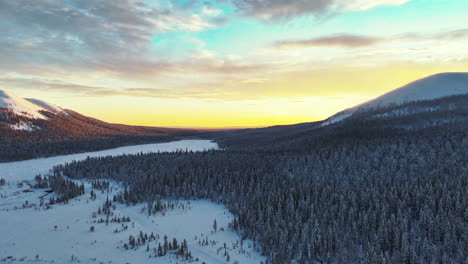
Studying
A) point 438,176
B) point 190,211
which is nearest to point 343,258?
point 190,211

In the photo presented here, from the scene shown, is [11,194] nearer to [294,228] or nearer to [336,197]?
[294,228]

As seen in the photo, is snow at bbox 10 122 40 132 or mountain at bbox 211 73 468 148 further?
snow at bbox 10 122 40 132

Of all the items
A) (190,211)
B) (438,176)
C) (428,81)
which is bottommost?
(190,211)

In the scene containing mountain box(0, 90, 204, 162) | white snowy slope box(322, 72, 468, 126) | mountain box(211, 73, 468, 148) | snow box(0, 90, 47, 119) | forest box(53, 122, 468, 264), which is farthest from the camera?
snow box(0, 90, 47, 119)

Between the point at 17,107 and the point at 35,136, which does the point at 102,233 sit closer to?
the point at 35,136

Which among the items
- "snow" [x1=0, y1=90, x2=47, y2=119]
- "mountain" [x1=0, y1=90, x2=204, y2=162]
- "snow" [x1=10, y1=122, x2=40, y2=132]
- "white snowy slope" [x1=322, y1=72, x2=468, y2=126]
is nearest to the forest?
"mountain" [x1=0, y1=90, x2=204, y2=162]

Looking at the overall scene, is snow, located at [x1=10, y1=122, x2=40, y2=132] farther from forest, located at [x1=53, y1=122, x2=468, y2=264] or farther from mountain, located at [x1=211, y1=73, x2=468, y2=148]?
mountain, located at [x1=211, y1=73, x2=468, y2=148]

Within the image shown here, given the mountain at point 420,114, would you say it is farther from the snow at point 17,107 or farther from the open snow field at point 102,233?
the snow at point 17,107

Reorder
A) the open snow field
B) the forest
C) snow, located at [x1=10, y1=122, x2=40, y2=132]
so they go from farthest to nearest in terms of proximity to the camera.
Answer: snow, located at [x1=10, y1=122, x2=40, y2=132], the open snow field, the forest
